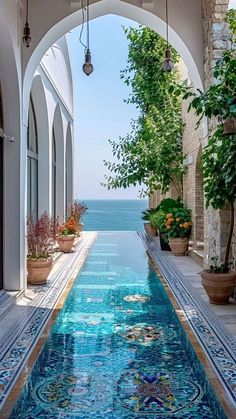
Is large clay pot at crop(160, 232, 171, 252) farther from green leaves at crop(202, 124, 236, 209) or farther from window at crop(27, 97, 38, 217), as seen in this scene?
green leaves at crop(202, 124, 236, 209)

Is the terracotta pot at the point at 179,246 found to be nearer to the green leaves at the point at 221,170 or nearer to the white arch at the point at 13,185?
the green leaves at the point at 221,170

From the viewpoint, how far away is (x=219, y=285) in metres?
5.14

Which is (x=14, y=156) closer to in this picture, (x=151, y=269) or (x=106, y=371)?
(x=106, y=371)

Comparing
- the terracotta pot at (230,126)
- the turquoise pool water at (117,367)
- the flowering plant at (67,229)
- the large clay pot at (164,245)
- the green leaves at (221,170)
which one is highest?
the terracotta pot at (230,126)

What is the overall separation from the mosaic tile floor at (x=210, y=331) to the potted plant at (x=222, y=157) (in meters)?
0.35

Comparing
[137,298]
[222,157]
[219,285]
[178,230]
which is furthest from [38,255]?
[178,230]

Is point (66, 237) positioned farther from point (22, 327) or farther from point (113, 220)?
point (113, 220)

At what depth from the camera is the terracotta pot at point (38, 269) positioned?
643cm

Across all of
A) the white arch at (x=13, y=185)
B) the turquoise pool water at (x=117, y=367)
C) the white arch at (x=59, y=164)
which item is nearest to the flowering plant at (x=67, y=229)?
the white arch at (x=59, y=164)

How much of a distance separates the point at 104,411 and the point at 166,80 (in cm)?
1034

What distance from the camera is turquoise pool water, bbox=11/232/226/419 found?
2832 millimetres

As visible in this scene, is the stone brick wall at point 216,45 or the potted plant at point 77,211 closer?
the stone brick wall at point 216,45

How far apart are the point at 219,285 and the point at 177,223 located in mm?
4506

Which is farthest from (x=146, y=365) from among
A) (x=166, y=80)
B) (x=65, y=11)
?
(x=166, y=80)
